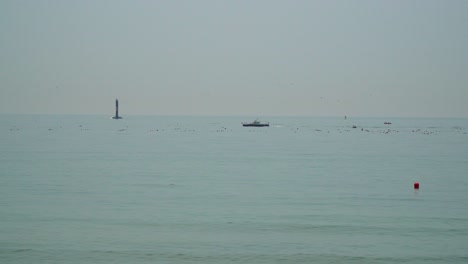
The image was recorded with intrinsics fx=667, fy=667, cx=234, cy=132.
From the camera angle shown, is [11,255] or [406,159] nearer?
[11,255]

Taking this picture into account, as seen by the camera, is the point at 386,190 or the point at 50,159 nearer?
the point at 386,190

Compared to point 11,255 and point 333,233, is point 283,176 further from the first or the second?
point 11,255

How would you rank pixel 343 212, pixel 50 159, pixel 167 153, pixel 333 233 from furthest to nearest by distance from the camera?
1. pixel 167 153
2. pixel 50 159
3. pixel 343 212
4. pixel 333 233

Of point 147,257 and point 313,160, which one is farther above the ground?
point 313,160

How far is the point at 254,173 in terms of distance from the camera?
6144cm

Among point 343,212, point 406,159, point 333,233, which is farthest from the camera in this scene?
point 406,159

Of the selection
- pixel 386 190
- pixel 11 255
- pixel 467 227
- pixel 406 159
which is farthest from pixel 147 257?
Result: pixel 406 159

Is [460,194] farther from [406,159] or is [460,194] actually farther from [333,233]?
[406,159]

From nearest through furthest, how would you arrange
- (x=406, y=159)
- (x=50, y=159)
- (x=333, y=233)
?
(x=333, y=233)
(x=50, y=159)
(x=406, y=159)

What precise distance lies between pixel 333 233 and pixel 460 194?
18.0 meters

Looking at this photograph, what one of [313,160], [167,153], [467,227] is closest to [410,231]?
[467,227]

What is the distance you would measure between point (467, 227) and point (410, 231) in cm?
332

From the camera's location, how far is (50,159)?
251ft

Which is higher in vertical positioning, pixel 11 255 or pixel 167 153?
pixel 167 153
